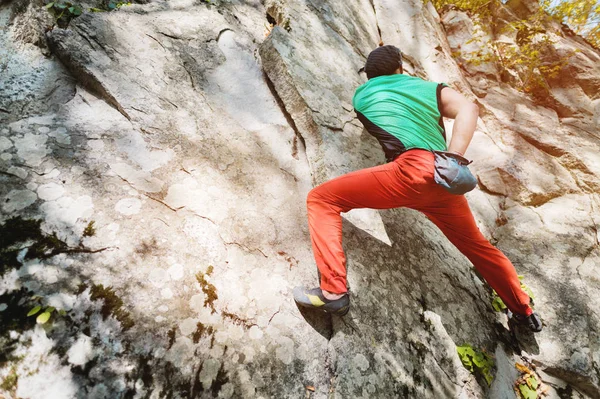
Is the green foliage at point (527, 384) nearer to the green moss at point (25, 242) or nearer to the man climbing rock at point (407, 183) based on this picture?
the man climbing rock at point (407, 183)

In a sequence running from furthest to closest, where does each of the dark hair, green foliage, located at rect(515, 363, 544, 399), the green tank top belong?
the dark hair
green foliage, located at rect(515, 363, 544, 399)
the green tank top

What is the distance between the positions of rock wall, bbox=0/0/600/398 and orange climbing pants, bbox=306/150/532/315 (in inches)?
13.5

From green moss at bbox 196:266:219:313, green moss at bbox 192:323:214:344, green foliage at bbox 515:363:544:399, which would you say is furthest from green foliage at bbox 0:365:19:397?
green foliage at bbox 515:363:544:399

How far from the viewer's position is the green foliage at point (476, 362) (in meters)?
2.32

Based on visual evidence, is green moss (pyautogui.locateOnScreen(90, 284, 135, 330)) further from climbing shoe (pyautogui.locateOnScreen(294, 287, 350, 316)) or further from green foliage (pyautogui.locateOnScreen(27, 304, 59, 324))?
climbing shoe (pyautogui.locateOnScreen(294, 287, 350, 316))

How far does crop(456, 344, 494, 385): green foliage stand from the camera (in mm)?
2324

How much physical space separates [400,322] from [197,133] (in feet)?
7.97

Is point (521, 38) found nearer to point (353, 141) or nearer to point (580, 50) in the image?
point (580, 50)

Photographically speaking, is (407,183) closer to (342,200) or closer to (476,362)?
(342,200)

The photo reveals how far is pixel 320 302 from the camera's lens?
198cm

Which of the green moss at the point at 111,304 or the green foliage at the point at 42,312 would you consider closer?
the green foliage at the point at 42,312

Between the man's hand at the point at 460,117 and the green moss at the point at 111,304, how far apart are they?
245 centimetres

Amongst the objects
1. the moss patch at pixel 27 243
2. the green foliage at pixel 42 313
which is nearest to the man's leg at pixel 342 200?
the moss patch at pixel 27 243

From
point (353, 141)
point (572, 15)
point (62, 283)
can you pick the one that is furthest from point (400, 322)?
point (572, 15)
